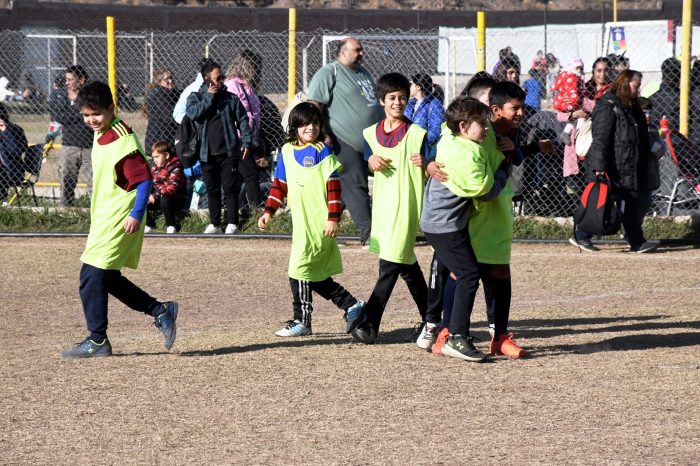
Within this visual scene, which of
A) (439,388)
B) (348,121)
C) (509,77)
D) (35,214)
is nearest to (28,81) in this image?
(35,214)

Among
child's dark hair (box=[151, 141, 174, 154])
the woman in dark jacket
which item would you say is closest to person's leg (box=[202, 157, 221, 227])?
child's dark hair (box=[151, 141, 174, 154])

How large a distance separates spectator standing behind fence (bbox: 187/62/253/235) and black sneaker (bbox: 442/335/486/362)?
5.93 metres

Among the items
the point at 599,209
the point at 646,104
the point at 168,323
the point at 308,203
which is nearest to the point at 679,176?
the point at 646,104

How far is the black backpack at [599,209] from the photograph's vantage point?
10.3m

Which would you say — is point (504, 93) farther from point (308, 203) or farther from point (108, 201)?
point (108, 201)

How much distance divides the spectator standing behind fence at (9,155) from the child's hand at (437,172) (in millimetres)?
8478

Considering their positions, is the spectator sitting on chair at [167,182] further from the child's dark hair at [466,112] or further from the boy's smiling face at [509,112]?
the child's dark hair at [466,112]

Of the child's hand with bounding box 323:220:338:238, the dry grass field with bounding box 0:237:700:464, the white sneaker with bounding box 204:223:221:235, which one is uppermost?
the child's hand with bounding box 323:220:338:238

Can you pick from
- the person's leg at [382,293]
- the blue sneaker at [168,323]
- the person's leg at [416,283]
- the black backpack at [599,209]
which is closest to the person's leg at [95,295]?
the blue sneaker at [168,323]

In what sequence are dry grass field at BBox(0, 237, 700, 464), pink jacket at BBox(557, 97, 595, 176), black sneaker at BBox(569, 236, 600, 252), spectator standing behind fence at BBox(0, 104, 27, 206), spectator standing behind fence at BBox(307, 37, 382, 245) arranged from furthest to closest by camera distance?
spectator standing behind fence at BBox(0, 104, 27, 206)
pink jacket at BBox(557, 97, 595, 176)
black sneaker at BBox(569, 236, 600, 252)
spectator standing behind fence at BBox(307, 37, 382, 245)
dry grass field at BBox(0, 237, 700, 464)

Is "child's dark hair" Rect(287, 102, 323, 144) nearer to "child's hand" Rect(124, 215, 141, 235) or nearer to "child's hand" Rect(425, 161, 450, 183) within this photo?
"child's hand" Rect(425, 161, 450, 183)

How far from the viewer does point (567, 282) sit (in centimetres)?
1005

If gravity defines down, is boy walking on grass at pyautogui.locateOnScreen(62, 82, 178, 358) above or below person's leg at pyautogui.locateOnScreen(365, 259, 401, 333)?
above

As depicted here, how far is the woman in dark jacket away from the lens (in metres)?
10.9
